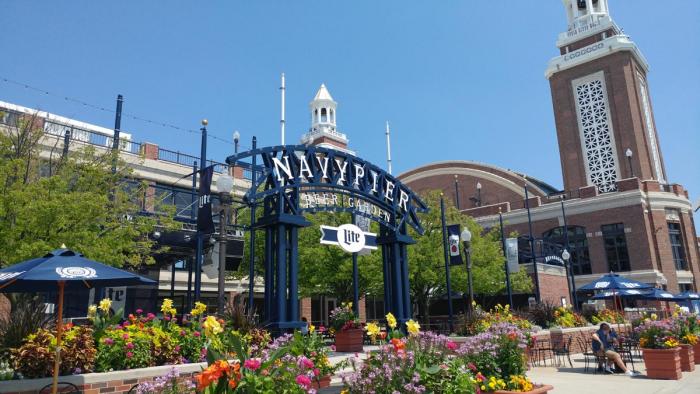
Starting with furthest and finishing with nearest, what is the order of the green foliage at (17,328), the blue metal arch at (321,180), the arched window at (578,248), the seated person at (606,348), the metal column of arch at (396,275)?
the arched window at (578,248) < the metal column of arch at (396,275) < the seated person at (606,348) < the blue metal arch at (321,180) < the green foliage at (17,328)

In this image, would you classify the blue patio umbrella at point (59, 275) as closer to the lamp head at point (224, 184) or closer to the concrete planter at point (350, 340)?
the lamp head at point (224, 184)

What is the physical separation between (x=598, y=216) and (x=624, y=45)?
17.9m

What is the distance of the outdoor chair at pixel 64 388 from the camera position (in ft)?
22.4

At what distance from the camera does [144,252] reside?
1981 centimetres

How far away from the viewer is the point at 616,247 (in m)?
44.4

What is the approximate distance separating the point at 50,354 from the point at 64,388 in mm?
565

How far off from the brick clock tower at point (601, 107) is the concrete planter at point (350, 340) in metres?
40.8

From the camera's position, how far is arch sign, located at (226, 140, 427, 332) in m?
12.3

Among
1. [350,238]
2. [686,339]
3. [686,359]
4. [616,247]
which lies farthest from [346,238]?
[616,247]

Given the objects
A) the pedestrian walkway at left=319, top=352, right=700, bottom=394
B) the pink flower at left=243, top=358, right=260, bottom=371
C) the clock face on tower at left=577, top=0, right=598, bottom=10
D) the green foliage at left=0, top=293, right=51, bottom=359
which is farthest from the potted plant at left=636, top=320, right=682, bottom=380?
the clock face on tower at left=577, top=0, right=598, bottom=10

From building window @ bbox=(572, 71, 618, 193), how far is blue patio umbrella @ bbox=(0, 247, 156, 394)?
160ft

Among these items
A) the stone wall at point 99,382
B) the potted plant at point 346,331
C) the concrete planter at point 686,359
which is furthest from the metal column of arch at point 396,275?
the stone wall at point 99,382

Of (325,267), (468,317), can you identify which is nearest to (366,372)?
(468,317)

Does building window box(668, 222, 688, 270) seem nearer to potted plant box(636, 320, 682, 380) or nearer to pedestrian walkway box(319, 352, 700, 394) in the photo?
pedestrian walkway box(319, 352, 700, 394)
